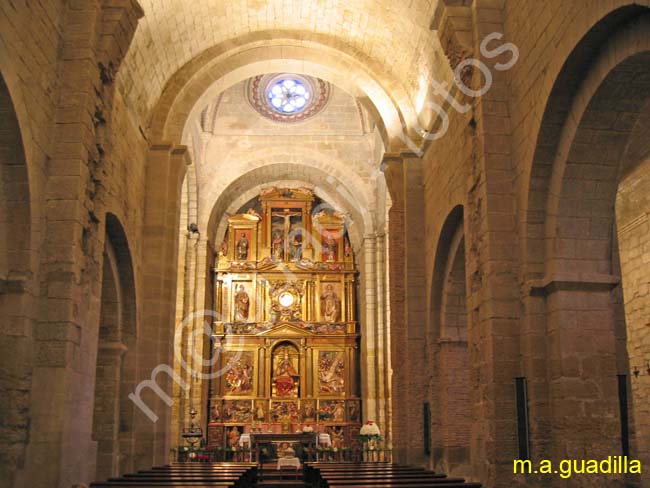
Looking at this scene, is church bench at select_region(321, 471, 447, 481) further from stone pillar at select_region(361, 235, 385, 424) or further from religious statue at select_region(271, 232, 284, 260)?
religious statue at select_region(271, 232, 284, 260)

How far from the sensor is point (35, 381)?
30.3ft

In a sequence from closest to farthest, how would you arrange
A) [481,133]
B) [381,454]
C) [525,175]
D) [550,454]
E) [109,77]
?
[550,454] → [525,175] → [481,133] → [109,77] → [381,454]

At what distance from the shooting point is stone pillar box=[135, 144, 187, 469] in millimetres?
14266

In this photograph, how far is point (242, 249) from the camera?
26.2 meters

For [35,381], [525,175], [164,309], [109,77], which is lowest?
[35,381]

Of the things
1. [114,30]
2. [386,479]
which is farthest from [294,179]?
[386,479]

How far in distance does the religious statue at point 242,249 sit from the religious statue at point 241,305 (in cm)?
104

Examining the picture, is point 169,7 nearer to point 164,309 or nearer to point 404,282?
point 164,309

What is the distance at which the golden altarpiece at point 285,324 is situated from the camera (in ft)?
79.9

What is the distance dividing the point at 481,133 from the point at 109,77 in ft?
17.9

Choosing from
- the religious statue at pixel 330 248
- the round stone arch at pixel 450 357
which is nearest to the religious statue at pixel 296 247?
the religious statue at pixel 330 248

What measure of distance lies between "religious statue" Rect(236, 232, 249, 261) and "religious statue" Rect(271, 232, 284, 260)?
92 centimetres

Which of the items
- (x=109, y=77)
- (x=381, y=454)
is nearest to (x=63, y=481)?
(x=109, y=77)

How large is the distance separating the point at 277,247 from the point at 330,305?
2788 millimetres
